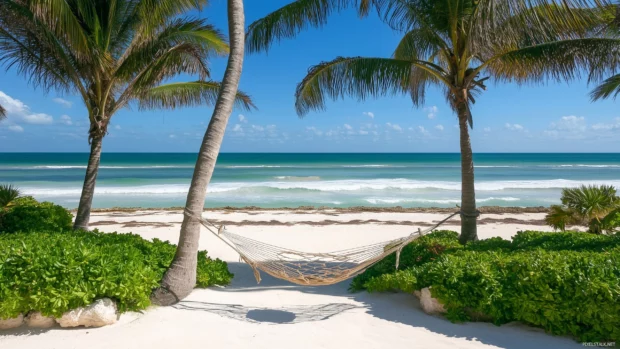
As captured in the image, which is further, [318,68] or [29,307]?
[318,68]

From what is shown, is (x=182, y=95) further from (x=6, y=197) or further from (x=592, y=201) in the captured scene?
(x=592, y=201)

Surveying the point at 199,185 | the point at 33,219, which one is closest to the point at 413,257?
the point at 199,185

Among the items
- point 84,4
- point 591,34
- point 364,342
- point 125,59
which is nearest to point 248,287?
point 364,342

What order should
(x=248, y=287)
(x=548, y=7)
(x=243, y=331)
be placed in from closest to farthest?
(x=243, y=331) → (x=548, y=7) → (x=248, y=287)

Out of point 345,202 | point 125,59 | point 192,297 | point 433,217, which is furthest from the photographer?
point 345,202

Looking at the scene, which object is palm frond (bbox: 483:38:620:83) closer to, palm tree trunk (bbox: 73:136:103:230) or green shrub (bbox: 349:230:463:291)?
green shrub (bbox: 349:230:463:291)

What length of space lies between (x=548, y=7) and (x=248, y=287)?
11.4ft

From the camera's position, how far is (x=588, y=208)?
16.3 ft

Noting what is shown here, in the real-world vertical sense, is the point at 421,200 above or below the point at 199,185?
below

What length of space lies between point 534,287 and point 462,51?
250cm

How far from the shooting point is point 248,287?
3.79 metres

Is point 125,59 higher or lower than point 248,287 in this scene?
higher

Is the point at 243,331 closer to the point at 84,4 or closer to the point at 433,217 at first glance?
the point at 84,4

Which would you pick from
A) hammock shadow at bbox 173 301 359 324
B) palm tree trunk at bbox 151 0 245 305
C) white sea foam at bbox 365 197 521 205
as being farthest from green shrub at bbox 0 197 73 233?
white sea foam at bbox 365 197 521 205
